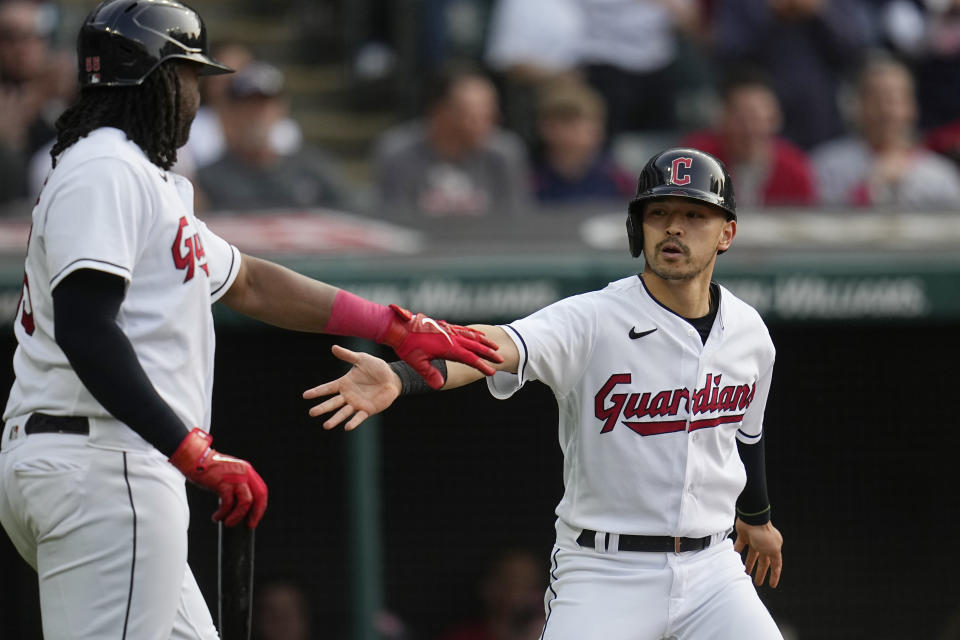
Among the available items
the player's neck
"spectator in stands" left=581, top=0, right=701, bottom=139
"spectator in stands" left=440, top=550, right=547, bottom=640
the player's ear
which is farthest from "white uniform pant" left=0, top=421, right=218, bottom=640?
"spectator in stands" left=581, top=0, right=701, bottom=139

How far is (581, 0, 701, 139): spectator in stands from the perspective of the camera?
7.93m

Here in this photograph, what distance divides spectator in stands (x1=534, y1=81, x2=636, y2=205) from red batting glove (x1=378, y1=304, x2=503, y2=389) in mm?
3790

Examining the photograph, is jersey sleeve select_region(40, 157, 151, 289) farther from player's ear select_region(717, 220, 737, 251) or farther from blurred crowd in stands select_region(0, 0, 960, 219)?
blurred crowd in stands select_region(0, 0, 960, 219)

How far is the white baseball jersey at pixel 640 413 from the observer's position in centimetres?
345

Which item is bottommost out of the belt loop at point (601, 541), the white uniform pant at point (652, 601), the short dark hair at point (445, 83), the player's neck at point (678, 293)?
the white uniform pant at point (652, 601)

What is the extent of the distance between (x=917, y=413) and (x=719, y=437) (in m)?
3.20

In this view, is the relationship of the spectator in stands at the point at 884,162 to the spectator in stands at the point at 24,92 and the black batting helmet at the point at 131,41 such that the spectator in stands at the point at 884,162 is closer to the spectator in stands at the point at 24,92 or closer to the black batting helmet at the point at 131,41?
the spectator in stands at the point at 24,92

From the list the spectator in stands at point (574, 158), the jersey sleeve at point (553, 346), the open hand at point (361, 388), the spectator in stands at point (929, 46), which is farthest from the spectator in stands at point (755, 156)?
the open hand at point (361, 388)

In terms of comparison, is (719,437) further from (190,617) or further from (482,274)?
(482,274)

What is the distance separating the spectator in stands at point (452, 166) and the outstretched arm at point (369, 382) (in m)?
3.58

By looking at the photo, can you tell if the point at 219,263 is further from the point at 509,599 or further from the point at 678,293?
the point at 509,599

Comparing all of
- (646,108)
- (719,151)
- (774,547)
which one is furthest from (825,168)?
(774,547)

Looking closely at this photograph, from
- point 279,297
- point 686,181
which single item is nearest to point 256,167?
point 279,297

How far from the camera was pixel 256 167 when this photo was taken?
6.75m
